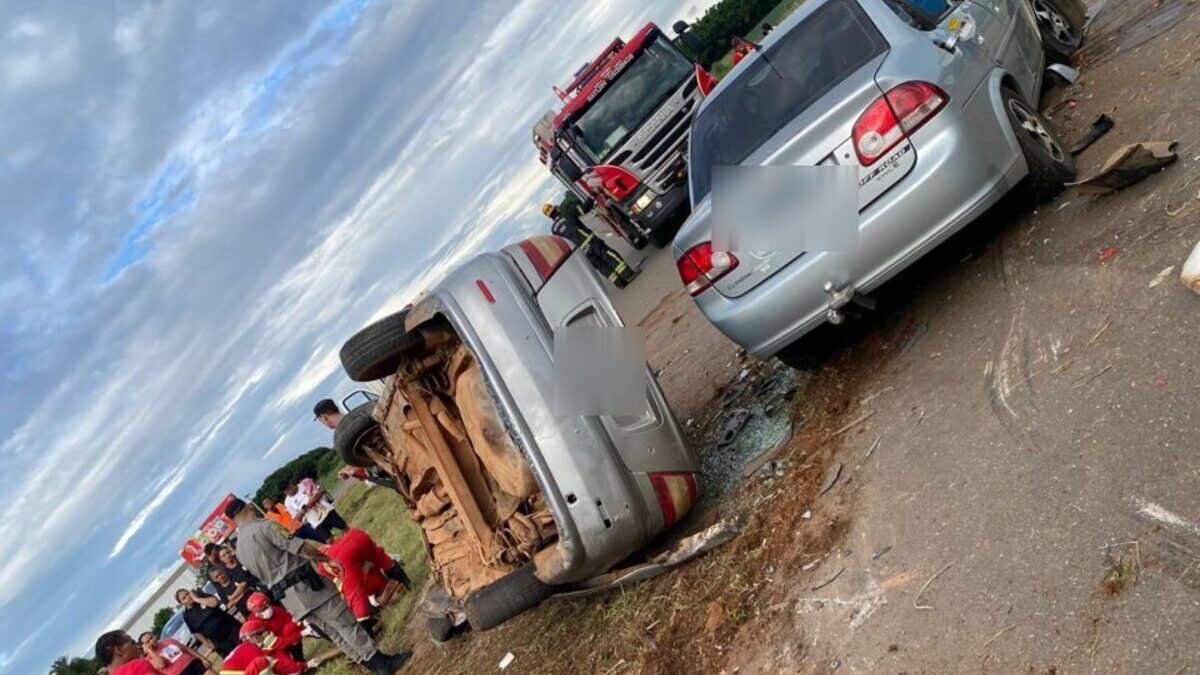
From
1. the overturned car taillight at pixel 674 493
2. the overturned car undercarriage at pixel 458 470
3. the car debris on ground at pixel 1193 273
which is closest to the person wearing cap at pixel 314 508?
the overturned car undercarriage at pixel 458 470

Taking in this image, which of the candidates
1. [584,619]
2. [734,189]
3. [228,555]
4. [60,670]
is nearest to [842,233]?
[734,189]

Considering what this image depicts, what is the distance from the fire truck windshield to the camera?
1379cm

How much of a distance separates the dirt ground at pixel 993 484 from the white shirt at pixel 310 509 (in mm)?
5477

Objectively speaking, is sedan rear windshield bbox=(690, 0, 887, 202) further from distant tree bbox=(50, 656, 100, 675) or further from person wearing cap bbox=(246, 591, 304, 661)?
distant tree bbox=(50, 656, 100, 675)

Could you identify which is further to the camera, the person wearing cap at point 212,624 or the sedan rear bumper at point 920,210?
the person wearing cap at point 212,624

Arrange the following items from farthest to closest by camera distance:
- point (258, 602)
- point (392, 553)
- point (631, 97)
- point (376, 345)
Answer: point (631, 97) < point (392, 553) < point (258, 602) < point (376, 345)

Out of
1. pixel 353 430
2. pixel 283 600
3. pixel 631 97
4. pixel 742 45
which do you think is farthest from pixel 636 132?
pixel 283 600

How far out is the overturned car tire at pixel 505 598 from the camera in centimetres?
517

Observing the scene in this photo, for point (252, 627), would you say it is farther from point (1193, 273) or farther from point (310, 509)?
point (1193, 273)

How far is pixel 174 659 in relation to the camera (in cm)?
880

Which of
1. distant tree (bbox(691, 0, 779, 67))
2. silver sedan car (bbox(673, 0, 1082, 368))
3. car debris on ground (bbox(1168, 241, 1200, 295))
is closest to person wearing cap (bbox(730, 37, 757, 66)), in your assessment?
silver sedan car (bbox(673, 0, 1082, 368))

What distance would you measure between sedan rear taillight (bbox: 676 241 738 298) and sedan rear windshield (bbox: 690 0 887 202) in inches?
20.0

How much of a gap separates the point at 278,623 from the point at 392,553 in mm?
3391

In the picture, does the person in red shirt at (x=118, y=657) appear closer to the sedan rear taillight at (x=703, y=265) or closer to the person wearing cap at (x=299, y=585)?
A: the person wearing cap at (x=299, y=585)
